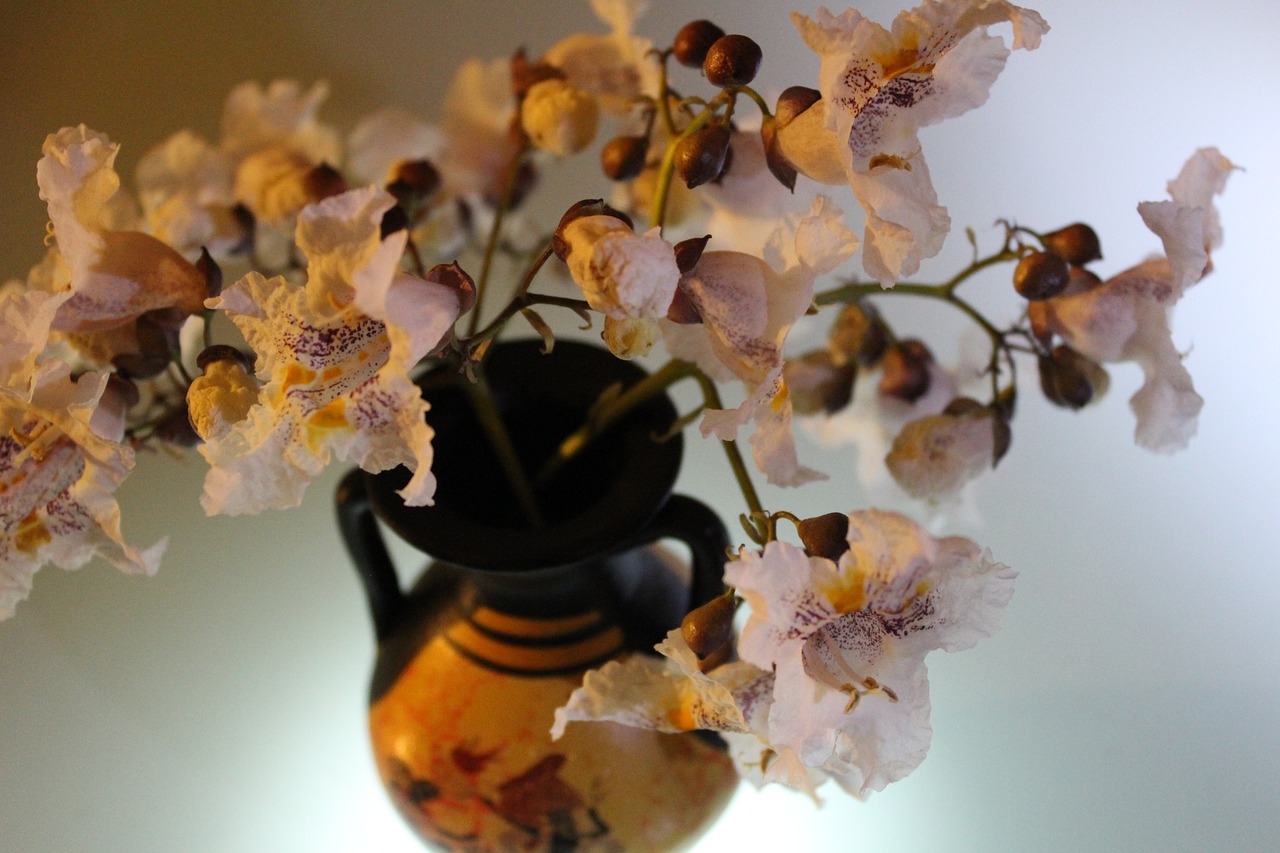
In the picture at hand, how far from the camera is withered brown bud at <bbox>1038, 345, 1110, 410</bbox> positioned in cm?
51

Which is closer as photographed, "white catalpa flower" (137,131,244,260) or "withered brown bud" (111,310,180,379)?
"withered brown bud" (111,310,180,379)

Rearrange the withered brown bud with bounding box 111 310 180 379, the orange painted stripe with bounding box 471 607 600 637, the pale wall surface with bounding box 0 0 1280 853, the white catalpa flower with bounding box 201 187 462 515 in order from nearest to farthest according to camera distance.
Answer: the white catalpa flower with bounding box 201 187 462 515
the withered brown bud with bounding box 111 310 180 379
the orange painted stripe with bounding box 471 607 600 637
the pale wall surface with bounding box 0 0 1280 853

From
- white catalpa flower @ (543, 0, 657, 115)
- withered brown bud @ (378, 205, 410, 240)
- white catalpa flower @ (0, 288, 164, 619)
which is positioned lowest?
white catalpa flower @ (0, 288, 164, 619)

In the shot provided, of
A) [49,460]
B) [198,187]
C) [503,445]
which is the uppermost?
[198,187]

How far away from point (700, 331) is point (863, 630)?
13 centimetres

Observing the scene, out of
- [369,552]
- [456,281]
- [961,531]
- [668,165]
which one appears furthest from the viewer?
[961,531]

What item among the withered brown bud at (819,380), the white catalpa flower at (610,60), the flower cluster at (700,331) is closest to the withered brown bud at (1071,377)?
the flower cluster at (700,331)

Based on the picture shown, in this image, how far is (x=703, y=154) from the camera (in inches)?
16.7

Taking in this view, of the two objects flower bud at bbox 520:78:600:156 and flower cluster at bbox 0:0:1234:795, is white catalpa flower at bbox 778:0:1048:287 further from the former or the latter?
flower bud at bbox 520:78:600:156

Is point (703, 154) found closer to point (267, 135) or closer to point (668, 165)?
point (668, 165)

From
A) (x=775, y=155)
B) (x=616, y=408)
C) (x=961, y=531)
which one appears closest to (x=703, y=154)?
(x=775, y=155)

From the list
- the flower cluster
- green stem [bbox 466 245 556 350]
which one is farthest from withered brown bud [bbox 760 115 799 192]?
green stem [bbox 466 245 556 350]

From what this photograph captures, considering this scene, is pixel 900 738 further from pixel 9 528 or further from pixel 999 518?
pixel 999 518

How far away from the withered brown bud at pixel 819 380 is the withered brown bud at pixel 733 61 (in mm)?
203
